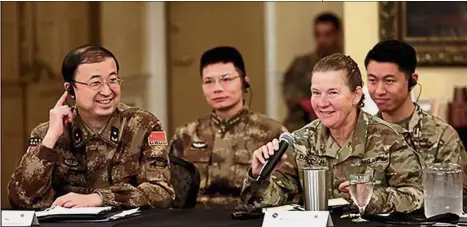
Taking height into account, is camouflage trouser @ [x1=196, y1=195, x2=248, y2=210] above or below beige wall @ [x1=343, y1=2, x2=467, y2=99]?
below

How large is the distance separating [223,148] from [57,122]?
851 mm

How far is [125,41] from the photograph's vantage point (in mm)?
6090

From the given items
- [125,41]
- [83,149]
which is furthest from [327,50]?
[83,149]

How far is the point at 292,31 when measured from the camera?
5.73 m

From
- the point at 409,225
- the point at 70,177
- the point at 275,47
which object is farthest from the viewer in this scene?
the point at 275,47

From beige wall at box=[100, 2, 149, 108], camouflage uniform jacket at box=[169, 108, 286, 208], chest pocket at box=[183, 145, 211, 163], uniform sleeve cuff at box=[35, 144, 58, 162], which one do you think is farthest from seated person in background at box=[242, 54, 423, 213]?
beige wall at box=[100, 2, 149, 108]

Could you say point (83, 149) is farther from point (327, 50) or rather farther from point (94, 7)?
point (94, 7)

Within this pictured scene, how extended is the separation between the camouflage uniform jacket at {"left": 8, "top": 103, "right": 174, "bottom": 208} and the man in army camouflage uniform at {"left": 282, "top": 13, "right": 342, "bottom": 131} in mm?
2085

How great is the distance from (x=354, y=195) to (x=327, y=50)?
293 cm

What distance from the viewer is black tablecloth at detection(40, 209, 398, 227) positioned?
2.57 meters

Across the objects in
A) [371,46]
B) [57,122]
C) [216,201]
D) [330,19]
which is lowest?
[216,201]

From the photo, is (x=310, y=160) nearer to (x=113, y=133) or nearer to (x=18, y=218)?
(x=113, y=133)

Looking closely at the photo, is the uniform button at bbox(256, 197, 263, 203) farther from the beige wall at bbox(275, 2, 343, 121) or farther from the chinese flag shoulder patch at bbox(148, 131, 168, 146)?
the beige wall at bbox(275, 2, 343, 121)

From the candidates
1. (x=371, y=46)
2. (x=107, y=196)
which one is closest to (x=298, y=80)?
(x=371, y=46)
